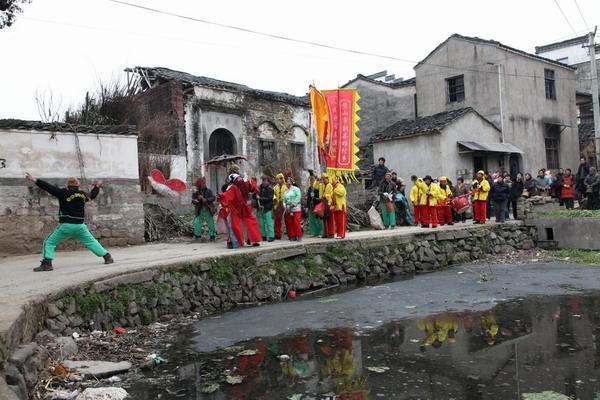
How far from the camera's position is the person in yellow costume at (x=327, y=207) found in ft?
39.9

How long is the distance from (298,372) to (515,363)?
87.0 inches

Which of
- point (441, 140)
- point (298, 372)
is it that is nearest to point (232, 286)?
point (298, 372)

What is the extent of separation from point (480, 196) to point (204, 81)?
11092 millimetres

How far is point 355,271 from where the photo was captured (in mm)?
11109

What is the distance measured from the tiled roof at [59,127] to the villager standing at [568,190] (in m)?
14.0

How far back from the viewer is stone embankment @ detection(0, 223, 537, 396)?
615cm

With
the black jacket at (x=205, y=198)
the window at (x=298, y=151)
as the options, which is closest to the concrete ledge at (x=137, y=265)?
the black jacket at (x=205, y=198)

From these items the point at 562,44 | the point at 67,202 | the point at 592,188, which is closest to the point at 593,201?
the point at 592,188

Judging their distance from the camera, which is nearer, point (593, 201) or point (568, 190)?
point (593, 201)

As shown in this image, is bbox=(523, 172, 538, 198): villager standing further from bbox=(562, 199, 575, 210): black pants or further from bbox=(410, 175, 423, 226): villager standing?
bbox=(410, 175, 423, 226): villager standing

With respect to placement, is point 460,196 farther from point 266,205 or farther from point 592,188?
point 266,205

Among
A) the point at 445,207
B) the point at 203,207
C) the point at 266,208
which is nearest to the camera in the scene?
the point at 266,208

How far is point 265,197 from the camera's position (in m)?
11.6

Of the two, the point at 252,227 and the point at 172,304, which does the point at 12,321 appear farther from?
the point at 252,227
